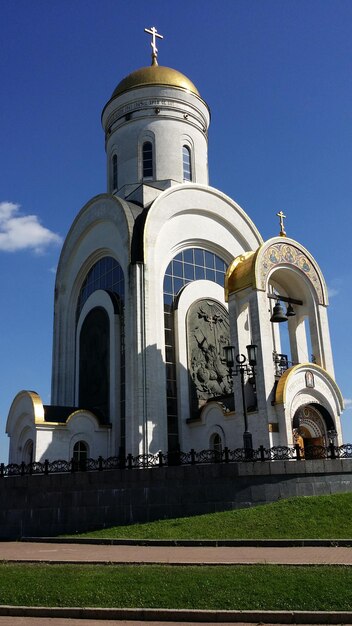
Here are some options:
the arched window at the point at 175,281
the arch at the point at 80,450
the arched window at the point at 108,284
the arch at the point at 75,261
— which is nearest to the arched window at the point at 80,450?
the arch at the point at 80,450

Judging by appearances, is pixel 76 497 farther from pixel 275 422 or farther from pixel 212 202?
pixel 212 202

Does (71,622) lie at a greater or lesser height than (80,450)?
lesser

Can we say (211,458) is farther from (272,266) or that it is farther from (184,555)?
(272,266)

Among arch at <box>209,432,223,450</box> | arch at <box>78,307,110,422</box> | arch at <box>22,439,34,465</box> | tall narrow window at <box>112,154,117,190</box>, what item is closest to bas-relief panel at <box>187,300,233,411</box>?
arch at <box>209,432,223,450</box>

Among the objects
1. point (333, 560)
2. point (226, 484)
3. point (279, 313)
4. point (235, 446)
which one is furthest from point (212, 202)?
point (333, 560)

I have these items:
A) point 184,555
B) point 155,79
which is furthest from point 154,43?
point 184,555

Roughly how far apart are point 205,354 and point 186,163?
1128cm

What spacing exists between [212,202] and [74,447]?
43.9 ft

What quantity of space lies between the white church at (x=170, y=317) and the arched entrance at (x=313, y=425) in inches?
1.9

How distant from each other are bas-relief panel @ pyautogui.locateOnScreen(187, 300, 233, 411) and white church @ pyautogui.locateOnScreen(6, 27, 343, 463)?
6cm

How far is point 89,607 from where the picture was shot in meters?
7.96

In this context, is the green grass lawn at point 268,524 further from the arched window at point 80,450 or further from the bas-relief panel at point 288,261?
the arched window at point 80,450

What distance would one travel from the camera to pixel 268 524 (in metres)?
13.7

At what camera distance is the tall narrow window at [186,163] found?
30859mm
